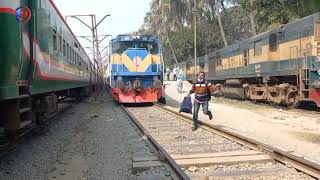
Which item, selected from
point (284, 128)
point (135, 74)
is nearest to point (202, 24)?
point (135, 74)

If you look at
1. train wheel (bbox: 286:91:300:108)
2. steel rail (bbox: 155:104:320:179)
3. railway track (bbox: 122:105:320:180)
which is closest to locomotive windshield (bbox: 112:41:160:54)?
train wheel (bbox: 286:91:300:108)

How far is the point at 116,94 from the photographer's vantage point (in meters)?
22.1

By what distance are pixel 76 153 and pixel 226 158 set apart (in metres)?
3.03

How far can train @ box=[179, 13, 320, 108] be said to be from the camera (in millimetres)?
17500

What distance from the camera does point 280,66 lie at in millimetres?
20875

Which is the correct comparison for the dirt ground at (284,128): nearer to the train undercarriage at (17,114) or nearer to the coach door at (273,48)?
the coach door at (273,48)

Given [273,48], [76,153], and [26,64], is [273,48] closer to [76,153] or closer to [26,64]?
[76,153]

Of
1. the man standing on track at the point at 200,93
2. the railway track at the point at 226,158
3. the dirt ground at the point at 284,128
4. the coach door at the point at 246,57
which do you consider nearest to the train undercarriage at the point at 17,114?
the railway track at the point at 226,158

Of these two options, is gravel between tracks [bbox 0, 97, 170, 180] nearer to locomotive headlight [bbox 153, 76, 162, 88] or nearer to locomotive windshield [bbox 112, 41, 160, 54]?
locomotive headlight [bbox 153, 76, 162, 88]

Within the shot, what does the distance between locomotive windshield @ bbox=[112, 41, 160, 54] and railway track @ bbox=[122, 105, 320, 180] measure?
11323 millimetres

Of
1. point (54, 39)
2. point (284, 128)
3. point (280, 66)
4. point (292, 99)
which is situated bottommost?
point (284, 128)

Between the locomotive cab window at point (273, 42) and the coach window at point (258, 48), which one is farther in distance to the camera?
the coach window at point (258, 48)

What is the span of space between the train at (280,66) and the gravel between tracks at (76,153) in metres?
7.85

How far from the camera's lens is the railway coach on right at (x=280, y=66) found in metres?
17.5
